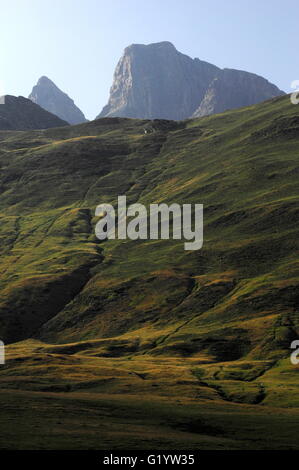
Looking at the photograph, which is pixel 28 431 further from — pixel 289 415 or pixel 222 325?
pixel 222 325

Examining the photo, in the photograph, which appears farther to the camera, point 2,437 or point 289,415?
point 289,415

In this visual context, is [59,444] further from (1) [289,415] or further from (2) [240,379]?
(2) [240,379]

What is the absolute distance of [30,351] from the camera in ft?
605

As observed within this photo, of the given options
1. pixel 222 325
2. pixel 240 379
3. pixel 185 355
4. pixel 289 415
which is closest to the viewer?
→ pixel 289 415

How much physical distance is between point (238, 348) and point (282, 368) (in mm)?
25258

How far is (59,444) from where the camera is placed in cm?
7431

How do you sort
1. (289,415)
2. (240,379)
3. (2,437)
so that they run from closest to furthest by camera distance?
(2,437), (289,415), (240,379)

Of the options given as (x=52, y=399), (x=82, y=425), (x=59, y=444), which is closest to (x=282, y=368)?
(x=52, y=399)

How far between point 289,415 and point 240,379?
40465mm

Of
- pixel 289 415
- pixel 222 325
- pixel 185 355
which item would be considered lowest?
pixel 289 415

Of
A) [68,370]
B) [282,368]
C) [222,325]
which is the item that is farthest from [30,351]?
[282,368]

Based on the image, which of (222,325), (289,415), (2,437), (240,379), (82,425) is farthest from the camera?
(222,325)
